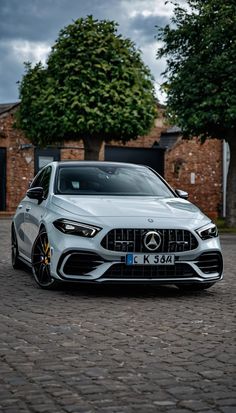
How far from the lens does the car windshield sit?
30.5ft

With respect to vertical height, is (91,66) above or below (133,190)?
above

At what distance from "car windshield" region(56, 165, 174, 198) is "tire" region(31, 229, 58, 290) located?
710 mm

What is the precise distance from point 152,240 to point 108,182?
169 centimetres

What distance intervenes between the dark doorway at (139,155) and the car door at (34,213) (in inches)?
1162

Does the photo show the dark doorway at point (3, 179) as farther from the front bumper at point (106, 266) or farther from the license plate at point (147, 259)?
the license plate at point (147, 259)

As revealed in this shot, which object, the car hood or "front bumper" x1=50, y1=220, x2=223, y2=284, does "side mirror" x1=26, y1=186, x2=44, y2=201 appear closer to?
the car hood

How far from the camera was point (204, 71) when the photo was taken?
76.3ft

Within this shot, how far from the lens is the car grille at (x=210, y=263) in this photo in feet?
27.3

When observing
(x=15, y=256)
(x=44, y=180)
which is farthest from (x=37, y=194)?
(x=15, y=256)

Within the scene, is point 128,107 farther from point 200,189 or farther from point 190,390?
point 190,390

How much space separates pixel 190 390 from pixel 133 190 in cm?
531

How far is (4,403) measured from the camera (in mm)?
3965

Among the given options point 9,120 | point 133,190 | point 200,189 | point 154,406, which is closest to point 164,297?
point 133,190

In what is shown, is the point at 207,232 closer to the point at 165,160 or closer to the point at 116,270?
the point at 116,270
